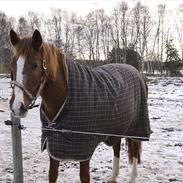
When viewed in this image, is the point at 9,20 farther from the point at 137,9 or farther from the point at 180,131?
the point at 180,131

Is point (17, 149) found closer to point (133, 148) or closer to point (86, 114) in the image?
point (86, 114)

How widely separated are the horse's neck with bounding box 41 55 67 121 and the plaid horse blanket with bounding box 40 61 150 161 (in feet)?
0.15

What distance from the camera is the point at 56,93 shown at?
3.05 m

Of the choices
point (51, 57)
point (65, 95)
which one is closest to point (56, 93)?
point (65, 95)

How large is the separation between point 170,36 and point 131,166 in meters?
49.0

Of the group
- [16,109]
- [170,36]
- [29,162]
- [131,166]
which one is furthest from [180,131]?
[170,36]

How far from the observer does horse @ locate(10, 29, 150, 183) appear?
2.65 m

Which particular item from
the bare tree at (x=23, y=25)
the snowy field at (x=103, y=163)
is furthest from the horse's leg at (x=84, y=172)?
the bare tree at (x=23, y=25)

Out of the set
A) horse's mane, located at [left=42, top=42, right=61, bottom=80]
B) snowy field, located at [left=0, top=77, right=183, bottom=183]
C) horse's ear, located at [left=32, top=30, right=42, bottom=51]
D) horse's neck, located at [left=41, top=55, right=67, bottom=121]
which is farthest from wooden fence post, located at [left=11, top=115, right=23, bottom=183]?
horse's ear, located at [left=32, top=30, right=42, bottom=51]

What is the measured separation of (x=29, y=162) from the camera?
5113 millimetres

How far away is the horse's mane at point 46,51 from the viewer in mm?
2682

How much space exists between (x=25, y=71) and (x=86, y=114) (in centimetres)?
78

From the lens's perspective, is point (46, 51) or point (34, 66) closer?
point (34, 66)

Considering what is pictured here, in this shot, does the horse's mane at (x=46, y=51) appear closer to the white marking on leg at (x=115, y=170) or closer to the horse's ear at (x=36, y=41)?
the horse's ear at (x=36, y=41)
